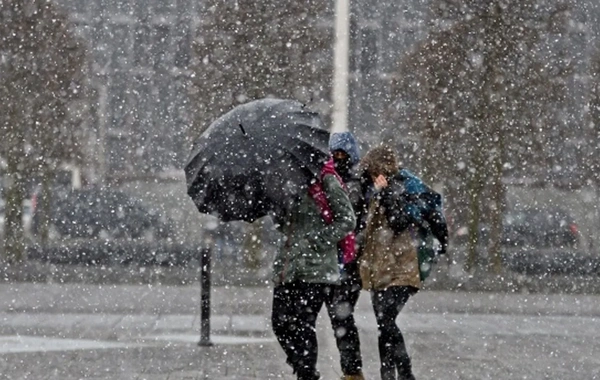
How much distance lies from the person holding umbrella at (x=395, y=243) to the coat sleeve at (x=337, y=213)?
101 cm

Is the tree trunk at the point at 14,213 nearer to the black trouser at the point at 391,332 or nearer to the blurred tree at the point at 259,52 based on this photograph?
the blurred tree at the point at 259,52

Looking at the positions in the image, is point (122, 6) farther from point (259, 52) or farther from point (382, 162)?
point (382, 162)

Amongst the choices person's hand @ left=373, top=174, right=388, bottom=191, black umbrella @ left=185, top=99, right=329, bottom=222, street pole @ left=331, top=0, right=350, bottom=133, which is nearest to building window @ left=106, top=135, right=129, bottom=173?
street pole @ left=331, top=0, right=350, bottom=133

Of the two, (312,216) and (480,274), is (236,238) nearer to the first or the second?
(480,274)

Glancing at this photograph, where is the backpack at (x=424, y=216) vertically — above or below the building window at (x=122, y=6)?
below

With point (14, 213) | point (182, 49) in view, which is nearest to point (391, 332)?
point (14, 213)

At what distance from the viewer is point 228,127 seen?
7.14m

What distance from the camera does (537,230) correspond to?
34.1 meters

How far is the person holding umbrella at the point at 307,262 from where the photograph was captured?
276 inches

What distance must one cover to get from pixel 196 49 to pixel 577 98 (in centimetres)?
1966

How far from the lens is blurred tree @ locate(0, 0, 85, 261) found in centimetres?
2398

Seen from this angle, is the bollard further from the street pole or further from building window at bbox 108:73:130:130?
building window at bbox 108:73:130:130

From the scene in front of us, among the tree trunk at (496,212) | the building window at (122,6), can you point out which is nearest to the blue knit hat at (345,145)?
the tree trunk at (496,212)

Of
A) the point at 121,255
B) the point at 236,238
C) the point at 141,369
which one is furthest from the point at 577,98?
the point at 141,369
